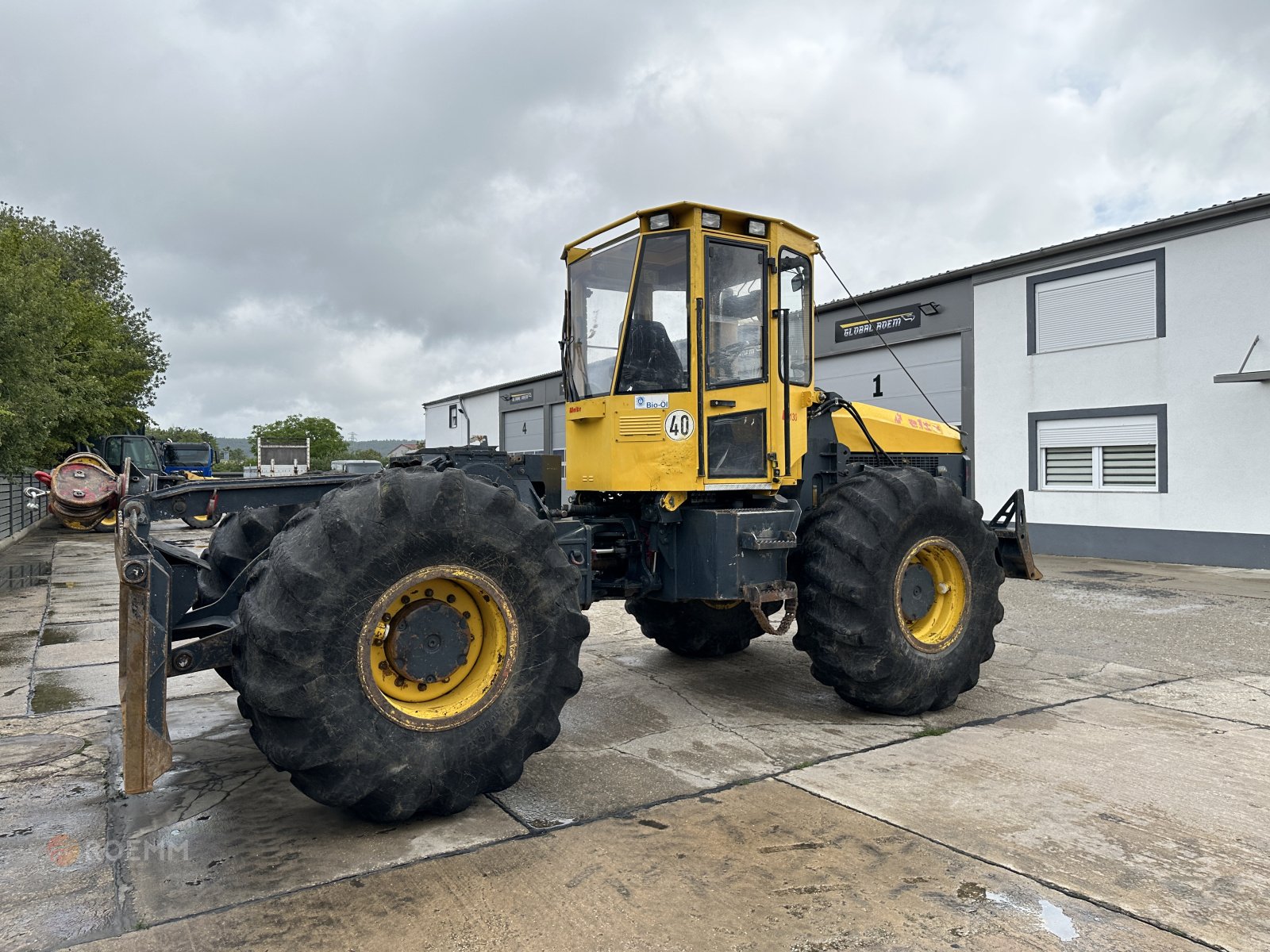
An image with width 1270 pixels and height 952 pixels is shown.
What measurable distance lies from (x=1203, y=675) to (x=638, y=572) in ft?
14.7

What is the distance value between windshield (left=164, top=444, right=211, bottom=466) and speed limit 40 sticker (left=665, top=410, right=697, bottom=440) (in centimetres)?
2998

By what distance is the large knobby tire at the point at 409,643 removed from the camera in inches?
140

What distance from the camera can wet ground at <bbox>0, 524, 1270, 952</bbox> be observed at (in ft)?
10.2

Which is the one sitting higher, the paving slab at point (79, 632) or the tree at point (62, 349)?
the tree at point (62, 349)

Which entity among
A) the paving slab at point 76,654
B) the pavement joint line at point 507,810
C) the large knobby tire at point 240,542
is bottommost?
the pavement joint line at point 507,810

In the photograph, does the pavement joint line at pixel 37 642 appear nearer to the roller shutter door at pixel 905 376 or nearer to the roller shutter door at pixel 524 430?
the roller shutter door at pixel 905 376

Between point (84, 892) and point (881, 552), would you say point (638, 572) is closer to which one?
point (881, 552)

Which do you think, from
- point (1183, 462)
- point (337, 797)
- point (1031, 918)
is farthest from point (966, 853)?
point (1183, 462)

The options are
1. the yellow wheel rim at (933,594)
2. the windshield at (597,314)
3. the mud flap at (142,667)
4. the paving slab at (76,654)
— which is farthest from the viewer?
the paving slab at (76,654)

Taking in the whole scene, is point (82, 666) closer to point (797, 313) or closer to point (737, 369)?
point (737, 369)

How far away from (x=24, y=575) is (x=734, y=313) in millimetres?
13222

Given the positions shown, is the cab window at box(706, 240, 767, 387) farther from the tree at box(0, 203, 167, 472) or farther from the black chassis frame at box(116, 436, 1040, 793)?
the tree at box(0, 203, 167, 472)

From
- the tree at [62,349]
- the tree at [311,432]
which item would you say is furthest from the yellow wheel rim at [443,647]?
the tree at [311,432]

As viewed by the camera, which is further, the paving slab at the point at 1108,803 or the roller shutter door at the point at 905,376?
the roller shutter door at the point at 905,376
